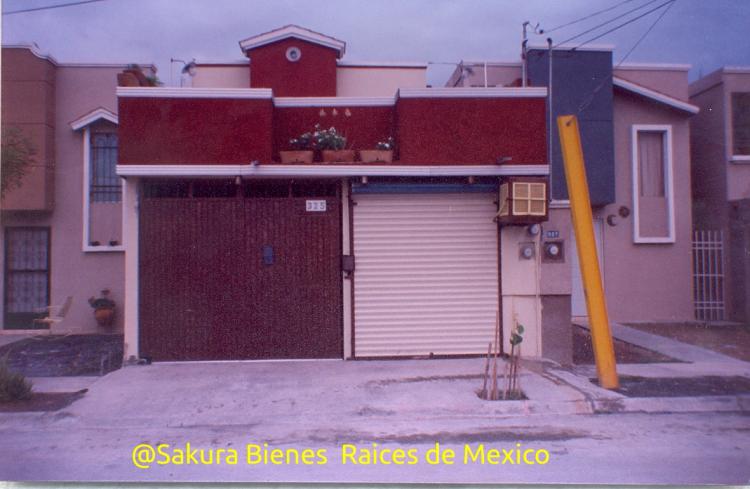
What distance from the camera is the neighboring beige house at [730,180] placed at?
46.1 ft

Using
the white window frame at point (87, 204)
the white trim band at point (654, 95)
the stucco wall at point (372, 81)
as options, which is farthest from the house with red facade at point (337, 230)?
the white trim band at point (654, 95)

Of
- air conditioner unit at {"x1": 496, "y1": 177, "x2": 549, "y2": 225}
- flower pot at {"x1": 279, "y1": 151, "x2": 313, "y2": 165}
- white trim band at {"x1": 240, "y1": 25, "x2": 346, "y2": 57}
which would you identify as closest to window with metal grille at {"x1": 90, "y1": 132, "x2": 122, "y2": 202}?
white trim band at {"x1": 240, "y1": 25, "x2": 346, "y2": 57}

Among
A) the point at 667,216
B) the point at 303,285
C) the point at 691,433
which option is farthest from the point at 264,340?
the point at 667,216

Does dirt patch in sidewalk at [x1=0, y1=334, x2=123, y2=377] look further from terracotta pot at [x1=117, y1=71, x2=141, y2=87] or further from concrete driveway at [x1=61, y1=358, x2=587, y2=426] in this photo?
terracotta pot at [x1=117, y1=71, x2=141, y2=87]

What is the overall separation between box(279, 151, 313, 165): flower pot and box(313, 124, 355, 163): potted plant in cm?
26

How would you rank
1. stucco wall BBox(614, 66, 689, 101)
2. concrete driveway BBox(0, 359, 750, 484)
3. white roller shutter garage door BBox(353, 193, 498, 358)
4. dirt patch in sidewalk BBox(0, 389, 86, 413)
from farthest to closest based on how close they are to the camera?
stucco wall BBox(614, 66, 689, 101)
white roller shutter garage door BBox(353, 193, 498, 358)
dirt patch in sidewalk BBox(0, 389, 86, 413)
concrete driveway BBox(0, 359, 750, 484)

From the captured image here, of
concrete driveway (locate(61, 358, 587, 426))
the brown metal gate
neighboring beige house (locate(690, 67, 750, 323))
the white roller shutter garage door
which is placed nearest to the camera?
concrete driveway (locate(61, 358, 587, 426))

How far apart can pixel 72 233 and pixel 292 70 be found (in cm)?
596

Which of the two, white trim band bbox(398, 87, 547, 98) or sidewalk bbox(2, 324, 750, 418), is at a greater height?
white trim band bbox(398, 87, 547, 98)

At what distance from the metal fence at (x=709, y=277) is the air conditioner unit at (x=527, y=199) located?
7528mm

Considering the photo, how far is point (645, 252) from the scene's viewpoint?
1455 cm

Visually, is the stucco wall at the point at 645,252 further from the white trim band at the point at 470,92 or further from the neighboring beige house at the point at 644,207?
the white trim band at the point at 470,92

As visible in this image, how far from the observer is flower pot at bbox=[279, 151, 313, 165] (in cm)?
980

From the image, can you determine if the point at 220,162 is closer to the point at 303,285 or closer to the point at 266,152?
the point at 266,152
